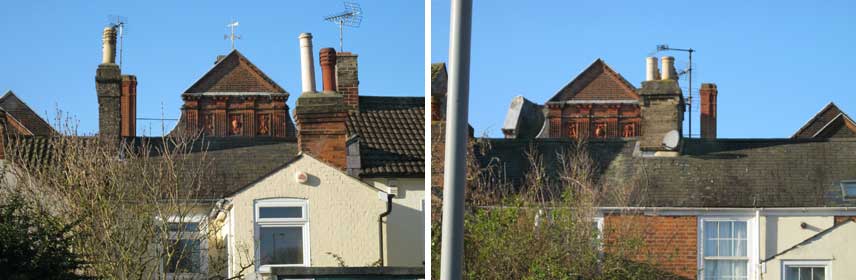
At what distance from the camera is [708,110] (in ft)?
46.8

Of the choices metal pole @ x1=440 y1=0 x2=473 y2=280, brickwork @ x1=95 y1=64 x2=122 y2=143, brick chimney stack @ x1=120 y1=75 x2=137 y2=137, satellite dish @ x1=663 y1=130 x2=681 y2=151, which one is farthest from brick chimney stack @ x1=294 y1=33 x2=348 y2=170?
satellite dish @ x1=663 y1=130 x2=681 y2=151

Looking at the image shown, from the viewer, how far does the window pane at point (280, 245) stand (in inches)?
357

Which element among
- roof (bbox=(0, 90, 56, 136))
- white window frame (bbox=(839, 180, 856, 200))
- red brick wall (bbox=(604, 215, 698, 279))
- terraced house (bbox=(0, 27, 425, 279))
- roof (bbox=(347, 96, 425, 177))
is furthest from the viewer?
white window frame (bbox=(839, 180, 856, 200))

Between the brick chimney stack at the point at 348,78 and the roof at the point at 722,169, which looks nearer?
the brick chimney stack at the point at 348,78

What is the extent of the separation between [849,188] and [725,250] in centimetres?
124

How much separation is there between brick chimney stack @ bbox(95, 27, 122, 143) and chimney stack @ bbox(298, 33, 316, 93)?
1.11 m

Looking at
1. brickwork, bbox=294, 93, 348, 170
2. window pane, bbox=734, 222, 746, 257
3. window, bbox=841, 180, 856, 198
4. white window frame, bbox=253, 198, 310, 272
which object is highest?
brickwork, bbox=294, 93, 348, 170

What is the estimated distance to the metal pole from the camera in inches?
212

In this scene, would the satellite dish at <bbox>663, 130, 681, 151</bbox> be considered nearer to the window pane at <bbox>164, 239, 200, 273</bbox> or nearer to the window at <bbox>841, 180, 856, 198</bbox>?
the window at <bbox>841, 180, 856, 198</bbox>

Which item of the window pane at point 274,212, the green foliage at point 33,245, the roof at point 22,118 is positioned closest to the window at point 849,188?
the window pane at point 274,212

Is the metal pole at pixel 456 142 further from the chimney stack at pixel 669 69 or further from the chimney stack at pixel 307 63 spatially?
the chimney stack at pixel 669 69

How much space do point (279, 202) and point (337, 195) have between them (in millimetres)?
378

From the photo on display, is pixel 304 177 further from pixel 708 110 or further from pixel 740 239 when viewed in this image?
pixel 708 110

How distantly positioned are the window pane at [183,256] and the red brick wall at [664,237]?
372 centimetres
